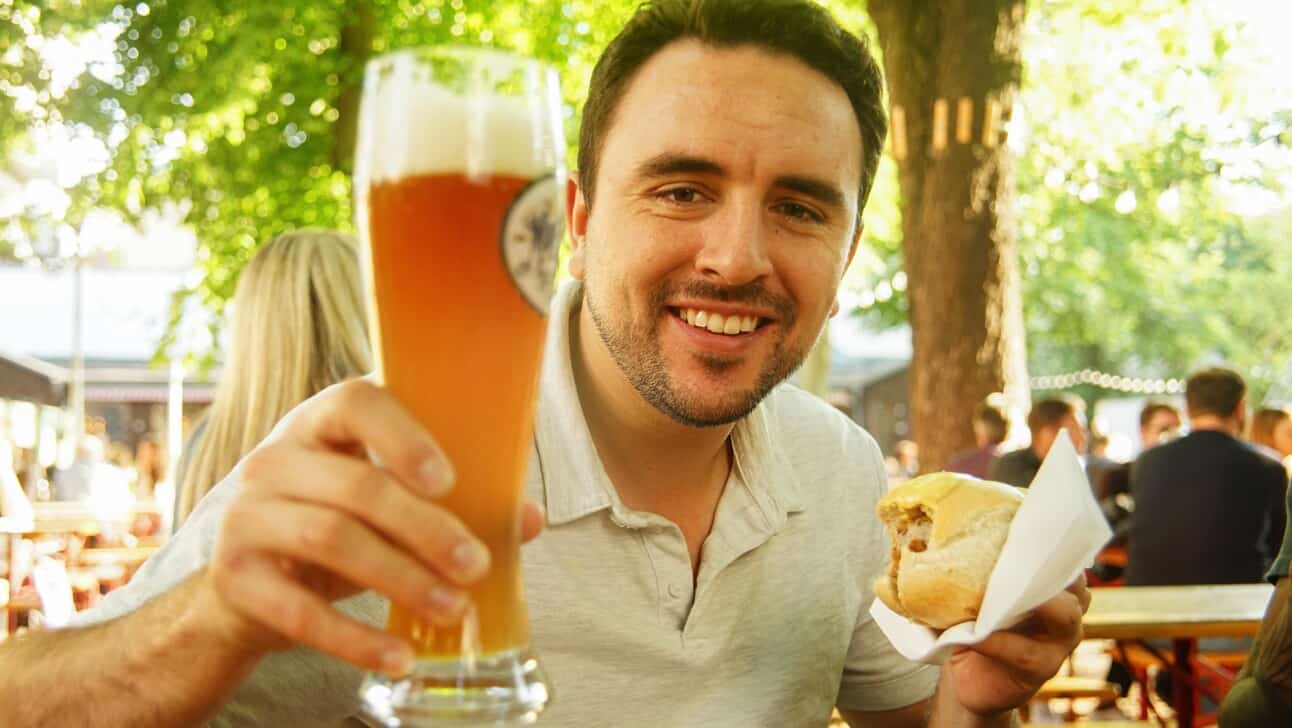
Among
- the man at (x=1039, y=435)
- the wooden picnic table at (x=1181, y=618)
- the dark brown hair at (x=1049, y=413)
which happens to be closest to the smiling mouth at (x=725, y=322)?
the wooden picnic table at (x=1181, y=618)

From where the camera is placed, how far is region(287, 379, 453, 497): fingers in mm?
809

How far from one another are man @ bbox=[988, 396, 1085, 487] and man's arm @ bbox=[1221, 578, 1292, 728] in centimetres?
388

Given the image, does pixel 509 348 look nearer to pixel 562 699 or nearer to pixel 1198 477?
pixel 562 699

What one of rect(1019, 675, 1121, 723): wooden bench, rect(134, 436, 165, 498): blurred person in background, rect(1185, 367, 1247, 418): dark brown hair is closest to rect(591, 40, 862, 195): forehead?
rect(1019, 675, 1121, 723): wooden bench

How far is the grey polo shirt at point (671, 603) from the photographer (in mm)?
1515

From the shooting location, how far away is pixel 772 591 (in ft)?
6.02

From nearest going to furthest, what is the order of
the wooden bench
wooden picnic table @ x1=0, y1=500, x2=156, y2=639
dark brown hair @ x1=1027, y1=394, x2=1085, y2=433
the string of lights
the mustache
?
the mustache → the wooden bench → dark brown hair @ x1=1027, y1=394, x2=1085, y2=433 → wooden picnic table @ x1=0, y1=500, x2=156, y2=639 → the string of lights

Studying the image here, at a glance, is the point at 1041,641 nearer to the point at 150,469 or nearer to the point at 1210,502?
the point at 1210,502

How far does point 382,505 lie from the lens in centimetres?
81

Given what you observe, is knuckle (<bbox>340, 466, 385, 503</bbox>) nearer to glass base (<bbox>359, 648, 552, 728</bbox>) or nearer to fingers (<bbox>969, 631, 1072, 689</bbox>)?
glass base (<bbox>359, 648, 552, 728</bbox>)

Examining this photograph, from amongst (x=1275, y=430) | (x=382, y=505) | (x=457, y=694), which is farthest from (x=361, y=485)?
(x=1275, y=430)

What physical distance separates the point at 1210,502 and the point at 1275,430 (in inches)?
87.2

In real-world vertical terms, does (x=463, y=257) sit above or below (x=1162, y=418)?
above

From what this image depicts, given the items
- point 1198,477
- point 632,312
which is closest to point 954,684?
point 632,312
